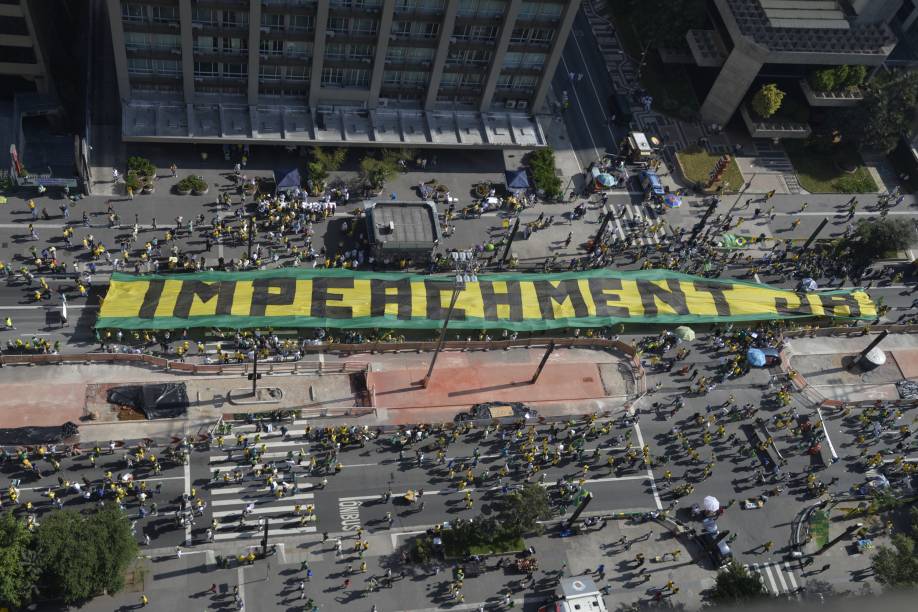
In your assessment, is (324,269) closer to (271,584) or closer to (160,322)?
(160,322)

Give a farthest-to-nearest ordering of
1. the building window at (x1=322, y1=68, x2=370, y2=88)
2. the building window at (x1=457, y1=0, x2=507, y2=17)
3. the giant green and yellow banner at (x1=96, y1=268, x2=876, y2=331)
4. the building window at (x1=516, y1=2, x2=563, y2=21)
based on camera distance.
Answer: the building window at (x1=322, y1=68, x2=370, y2=88)
the building window at (x1=516, y1=2, x2=563, y2=21)
the building window at (x1=457, y1=0, x2=507, y2=17)
the giant green and yellow banner at (x1=96, y1=268, x2=876, y2=331)

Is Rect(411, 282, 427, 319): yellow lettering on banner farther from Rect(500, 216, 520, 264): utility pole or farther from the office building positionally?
the office building

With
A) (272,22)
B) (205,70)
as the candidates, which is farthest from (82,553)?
(272,22)

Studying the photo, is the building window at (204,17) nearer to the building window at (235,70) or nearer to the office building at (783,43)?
the building window at (235,70)

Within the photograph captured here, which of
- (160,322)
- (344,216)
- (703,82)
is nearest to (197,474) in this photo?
(160,322)

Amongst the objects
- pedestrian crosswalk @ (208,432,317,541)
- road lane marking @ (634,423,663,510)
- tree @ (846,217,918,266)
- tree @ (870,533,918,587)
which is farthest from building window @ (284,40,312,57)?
tree @ (870,533,918,587)

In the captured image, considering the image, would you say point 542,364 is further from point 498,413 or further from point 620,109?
point 620,109
